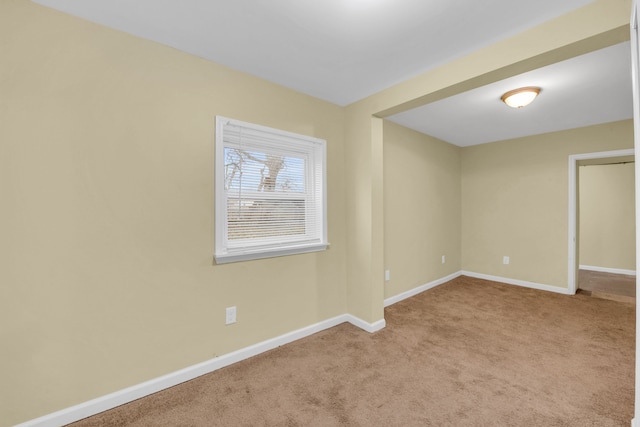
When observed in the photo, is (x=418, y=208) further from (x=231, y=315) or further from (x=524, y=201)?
(x=231, y=315)

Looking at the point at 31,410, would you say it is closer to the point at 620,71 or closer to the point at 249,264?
the point at 249,264

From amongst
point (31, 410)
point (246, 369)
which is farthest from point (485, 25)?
point (31, 410)

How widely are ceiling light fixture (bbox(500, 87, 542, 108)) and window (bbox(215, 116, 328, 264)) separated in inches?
73.3

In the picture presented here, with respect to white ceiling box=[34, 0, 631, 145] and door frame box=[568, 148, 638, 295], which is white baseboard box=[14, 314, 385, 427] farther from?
door frame box=[568, 148, 638, 295]

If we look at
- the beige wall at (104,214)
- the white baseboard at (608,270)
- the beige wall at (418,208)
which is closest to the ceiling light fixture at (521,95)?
the beige wall at (418,208)

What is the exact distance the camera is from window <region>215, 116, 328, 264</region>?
7.04 ft

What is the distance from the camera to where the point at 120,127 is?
1.73m

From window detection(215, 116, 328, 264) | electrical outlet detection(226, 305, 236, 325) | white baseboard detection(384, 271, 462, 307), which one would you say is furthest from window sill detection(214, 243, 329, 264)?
white baseboard detection(384, 271, 462, 307)

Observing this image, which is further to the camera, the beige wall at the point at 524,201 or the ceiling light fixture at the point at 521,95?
the beige wall at the point at 524,201

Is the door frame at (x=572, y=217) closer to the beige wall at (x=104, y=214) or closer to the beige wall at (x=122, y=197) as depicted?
the beige wall at (x=122, y=197)

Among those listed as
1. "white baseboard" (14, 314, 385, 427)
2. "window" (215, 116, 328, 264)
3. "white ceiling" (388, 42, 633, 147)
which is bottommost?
"white baseboard" (14, 314, 385, 427)

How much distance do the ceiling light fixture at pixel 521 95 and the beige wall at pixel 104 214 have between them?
2.38 meters

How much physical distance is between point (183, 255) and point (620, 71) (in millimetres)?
3733

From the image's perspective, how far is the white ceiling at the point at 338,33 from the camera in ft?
4.95
